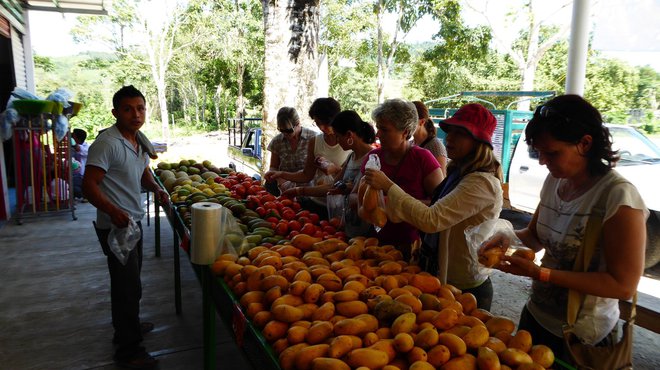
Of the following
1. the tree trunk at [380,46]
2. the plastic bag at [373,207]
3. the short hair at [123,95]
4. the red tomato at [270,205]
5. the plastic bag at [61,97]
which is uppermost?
the tree trunk at [380,46]

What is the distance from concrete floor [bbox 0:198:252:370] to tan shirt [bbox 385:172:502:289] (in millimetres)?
1392

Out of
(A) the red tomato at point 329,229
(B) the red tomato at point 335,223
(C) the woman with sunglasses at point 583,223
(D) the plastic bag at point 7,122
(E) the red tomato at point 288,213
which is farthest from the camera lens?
(D) the plastic bag at point 7,122

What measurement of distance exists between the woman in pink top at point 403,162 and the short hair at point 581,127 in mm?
994

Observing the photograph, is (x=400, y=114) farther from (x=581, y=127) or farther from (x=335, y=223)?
(x=581, y=127)

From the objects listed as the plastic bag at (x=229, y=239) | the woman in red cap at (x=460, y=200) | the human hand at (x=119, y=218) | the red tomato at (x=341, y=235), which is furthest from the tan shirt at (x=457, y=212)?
the human hand at (x=119, y=218)

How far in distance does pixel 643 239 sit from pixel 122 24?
2732cm

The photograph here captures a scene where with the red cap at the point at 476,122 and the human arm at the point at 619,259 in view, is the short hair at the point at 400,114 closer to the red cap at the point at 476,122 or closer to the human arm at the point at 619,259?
the red cap at the point at 476,122

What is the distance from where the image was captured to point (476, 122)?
2.01 metres

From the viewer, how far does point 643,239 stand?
1.50 m

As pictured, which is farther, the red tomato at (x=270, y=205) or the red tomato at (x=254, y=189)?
the red tomato at (x=254, y=189)

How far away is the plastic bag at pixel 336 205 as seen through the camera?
310 centimetres

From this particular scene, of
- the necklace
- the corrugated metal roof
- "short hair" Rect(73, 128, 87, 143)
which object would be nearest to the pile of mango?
the necklace

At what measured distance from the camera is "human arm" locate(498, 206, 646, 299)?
1483 mm

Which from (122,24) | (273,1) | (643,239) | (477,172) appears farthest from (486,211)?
(122,24)
